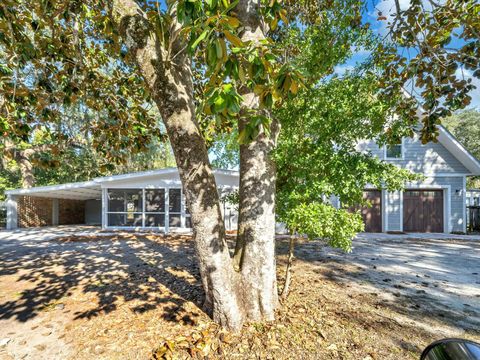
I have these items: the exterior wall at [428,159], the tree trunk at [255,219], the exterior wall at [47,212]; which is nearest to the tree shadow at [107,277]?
the tree trunk at [255,219]

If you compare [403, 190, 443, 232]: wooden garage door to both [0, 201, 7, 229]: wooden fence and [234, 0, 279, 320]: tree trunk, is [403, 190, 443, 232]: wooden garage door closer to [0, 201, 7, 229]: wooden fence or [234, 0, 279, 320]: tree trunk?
[234, 0, 279, 320]: tree trunk

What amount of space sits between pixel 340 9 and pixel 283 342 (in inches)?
187

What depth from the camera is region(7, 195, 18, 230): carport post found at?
14.0 m

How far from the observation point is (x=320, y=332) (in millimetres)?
2766

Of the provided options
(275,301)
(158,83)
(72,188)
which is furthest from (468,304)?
(72,188)

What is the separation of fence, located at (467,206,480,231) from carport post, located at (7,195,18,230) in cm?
2436

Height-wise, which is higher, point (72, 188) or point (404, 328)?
point (72, 188)

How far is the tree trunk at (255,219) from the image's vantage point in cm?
292

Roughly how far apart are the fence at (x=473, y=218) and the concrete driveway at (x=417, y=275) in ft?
17.2

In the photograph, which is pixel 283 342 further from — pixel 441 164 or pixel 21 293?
pixel 441 164

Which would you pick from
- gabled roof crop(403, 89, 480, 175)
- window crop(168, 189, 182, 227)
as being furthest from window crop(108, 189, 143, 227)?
gabled roof crop(403, 89, 480, 175)

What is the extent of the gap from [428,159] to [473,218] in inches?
158

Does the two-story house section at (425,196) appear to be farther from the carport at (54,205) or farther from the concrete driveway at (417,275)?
the carport at (54,205)

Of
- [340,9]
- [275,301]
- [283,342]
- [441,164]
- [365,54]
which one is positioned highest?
[340,9]
